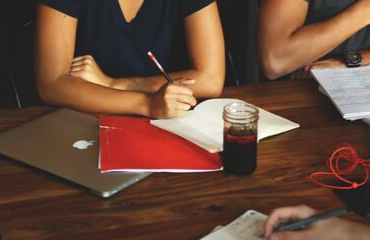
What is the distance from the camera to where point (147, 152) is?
1240mm

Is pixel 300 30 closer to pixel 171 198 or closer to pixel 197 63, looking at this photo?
pixel 197 63

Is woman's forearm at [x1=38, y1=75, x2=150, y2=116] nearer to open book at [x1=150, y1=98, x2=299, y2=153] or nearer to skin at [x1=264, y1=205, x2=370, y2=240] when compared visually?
open book at [x1=150, y1=98, x2=299, y2=153]

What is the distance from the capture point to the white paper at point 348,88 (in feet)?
4.63

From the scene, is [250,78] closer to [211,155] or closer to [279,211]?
[211,155]

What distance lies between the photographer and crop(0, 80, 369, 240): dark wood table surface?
39.9 inches

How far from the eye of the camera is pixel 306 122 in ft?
4.63

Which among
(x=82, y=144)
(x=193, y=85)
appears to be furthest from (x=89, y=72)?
(x=82, y=144)

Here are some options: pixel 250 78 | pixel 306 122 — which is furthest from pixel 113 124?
pixel 250 78

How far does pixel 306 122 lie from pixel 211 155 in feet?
1.01

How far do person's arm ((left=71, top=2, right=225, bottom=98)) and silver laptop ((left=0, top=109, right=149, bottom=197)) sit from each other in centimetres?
25

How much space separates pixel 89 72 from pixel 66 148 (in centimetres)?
46

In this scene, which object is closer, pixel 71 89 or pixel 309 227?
pixel 309 227

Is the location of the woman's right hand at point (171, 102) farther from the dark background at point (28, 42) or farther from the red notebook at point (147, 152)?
the dark background at point (28, 42)

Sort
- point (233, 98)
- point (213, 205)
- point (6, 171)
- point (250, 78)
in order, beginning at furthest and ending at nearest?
1. point (250, 78)
2. point (233, 98)
3. point (6, 171)
4. point (213, 205)
